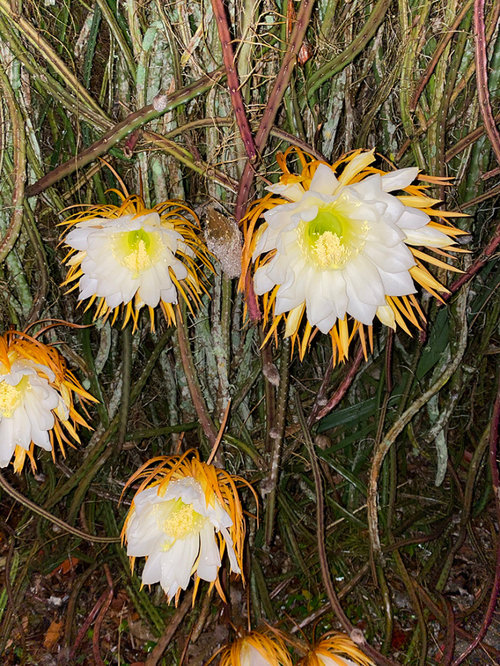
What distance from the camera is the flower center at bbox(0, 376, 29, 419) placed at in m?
0.64

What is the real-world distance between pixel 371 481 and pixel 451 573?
0.33 metres

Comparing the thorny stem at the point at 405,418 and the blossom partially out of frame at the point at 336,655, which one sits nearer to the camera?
the blossom partially out of frame at the point at 336,655

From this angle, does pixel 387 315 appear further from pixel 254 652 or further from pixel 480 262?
pixel 254 652

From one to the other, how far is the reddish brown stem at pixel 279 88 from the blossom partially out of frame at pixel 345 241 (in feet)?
0.28

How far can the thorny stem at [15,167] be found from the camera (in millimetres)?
701

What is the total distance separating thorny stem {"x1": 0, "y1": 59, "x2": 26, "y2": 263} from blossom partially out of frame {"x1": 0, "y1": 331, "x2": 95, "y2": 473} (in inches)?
6.7

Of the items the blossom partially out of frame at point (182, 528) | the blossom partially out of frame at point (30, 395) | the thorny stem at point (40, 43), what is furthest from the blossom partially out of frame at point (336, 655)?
the thorny stem at point (40, 43)

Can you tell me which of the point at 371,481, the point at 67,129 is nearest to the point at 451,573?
the point at 371,481

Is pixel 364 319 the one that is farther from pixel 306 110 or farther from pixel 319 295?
pixel 306 110

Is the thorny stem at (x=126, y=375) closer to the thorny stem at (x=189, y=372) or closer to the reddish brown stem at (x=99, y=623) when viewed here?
the thorny stem at (x=189, y=372)

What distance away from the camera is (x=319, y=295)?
1.75 ft

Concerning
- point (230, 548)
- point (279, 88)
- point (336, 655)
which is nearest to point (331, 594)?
point (336, 655)

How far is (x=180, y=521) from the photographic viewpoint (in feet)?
2.04

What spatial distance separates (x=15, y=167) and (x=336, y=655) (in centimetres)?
79
